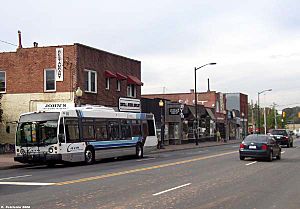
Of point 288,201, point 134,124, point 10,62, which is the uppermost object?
point 10,62

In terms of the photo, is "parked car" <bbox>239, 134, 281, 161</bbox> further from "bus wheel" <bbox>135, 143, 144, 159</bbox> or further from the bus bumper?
the bus bumper

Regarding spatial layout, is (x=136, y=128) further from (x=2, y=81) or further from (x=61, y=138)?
(x=2, y=81)

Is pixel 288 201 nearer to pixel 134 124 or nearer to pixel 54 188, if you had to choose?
pixel 54 188

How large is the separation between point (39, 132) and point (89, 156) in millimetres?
3220

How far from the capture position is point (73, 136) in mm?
23484

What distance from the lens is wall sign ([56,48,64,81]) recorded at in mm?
34500

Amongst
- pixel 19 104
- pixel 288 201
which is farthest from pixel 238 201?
pixel 19 104

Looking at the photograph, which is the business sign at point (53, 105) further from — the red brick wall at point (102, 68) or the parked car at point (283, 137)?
the parked car at point (283, 137)

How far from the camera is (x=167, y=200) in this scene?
1118 cm

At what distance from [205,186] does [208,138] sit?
54289 millimetres

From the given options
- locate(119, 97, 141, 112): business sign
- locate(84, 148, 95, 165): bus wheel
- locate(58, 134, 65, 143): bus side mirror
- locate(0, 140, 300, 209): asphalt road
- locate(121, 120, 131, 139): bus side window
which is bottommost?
locate(0, 140, 300, 209): asphalt road

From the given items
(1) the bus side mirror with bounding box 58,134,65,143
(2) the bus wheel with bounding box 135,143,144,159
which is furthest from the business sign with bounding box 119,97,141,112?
(1) the bus side mirror with bounding box 58,134,65,143

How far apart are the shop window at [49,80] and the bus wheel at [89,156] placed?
11163 millimetres

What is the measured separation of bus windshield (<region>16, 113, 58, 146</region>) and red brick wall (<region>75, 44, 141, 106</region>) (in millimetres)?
11553
